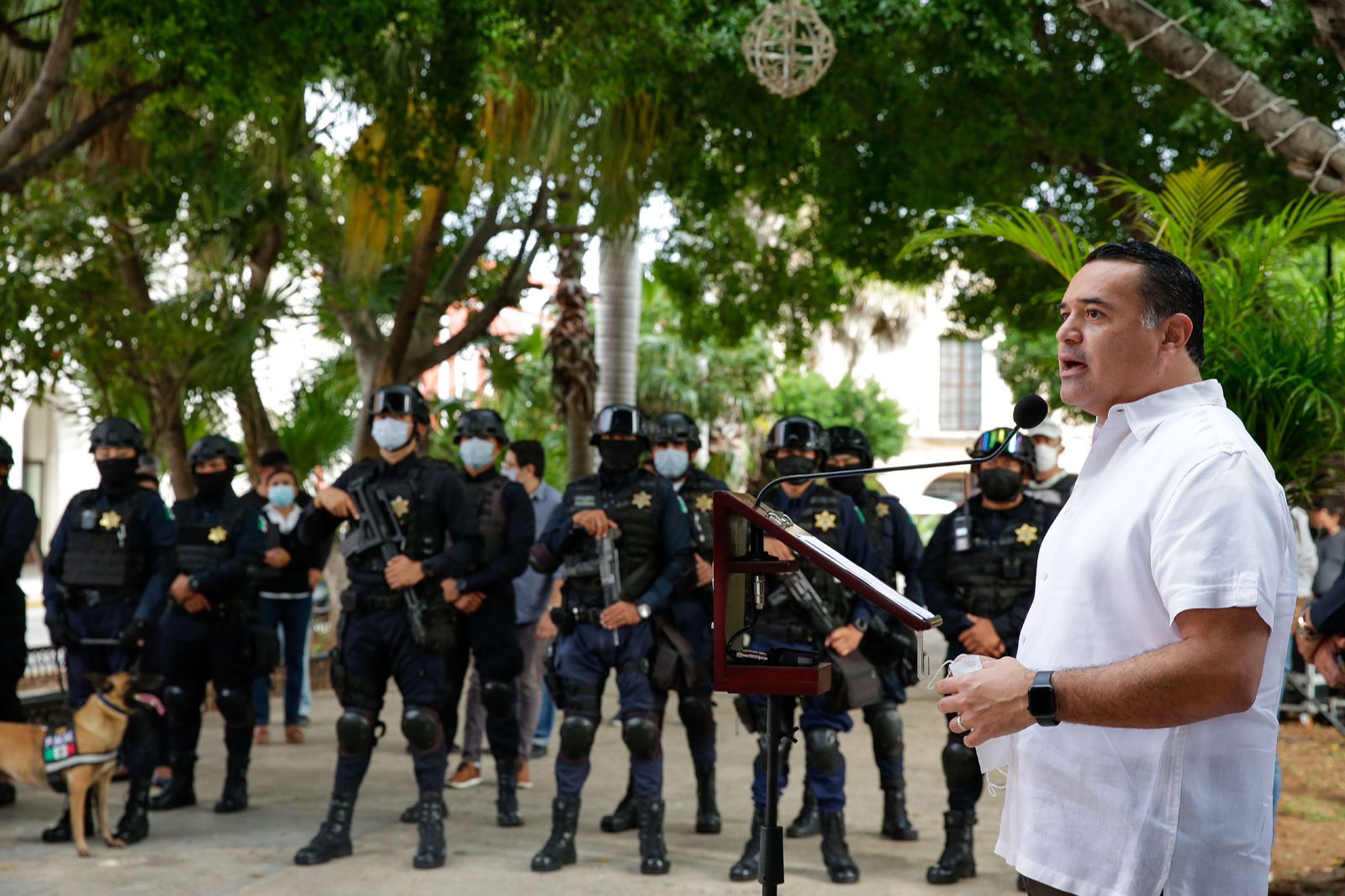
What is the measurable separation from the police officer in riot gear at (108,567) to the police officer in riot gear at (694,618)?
8.97 ft

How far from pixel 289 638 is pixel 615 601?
4349mm

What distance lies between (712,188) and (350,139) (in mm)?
3380

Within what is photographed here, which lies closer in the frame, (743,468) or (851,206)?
(851,206)

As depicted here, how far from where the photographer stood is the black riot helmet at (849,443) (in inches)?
317

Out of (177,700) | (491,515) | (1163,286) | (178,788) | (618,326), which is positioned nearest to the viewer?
(1163,286)

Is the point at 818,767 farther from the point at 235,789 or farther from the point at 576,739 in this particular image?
the point at 235,789

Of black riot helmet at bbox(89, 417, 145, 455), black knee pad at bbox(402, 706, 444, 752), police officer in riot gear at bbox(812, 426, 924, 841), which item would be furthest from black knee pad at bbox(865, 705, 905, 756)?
black riot helmet at bbox(89, 417, 145, 455)

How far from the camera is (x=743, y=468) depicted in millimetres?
27781

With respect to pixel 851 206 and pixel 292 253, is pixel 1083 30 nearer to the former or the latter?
pixel 851 206

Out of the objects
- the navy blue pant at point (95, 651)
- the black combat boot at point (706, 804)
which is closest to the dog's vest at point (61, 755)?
the navy blue pant at point (95, 651)

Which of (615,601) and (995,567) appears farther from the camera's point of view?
(615,601)

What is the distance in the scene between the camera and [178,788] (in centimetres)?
791

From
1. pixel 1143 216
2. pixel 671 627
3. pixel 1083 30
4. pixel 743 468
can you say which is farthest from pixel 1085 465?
pixel 743 468

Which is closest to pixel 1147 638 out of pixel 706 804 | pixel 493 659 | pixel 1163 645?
pixel 1163 645
